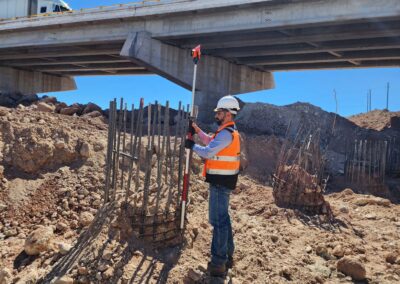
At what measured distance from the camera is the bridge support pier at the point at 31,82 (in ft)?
93.1

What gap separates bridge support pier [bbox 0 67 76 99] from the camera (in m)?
28.4

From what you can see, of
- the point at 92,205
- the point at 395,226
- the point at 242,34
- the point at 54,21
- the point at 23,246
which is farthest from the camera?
the point at 54,21

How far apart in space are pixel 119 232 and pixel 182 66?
15.2 m

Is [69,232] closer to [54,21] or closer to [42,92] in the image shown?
[54,21]

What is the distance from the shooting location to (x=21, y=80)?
95.7 ft

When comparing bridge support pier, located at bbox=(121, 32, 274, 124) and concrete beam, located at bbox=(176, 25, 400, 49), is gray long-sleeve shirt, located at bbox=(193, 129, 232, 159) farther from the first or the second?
bridge support pier, located at bbox=(121, 32, 274, 124)

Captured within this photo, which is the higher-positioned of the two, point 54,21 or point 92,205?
point 54,21

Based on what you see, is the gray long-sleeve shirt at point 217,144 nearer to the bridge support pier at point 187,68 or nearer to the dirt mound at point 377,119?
the bridge support pier at point 187,68

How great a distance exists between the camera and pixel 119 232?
15.7ft

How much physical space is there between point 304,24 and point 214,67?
5.88 metres

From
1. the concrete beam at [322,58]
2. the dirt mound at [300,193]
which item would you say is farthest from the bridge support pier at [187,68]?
the dirt mound at [300,193]

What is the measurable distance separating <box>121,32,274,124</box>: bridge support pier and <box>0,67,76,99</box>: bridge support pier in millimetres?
12874


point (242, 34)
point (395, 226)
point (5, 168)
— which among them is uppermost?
point (242, 34)

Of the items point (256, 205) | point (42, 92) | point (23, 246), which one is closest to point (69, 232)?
point (23, 246)
